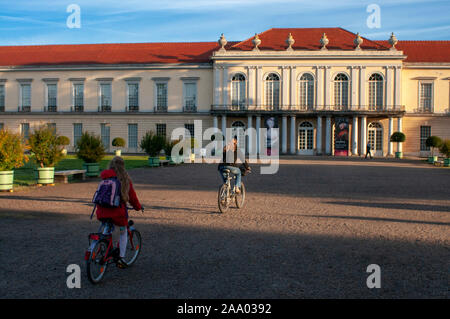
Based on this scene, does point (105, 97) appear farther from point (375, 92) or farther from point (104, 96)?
point (375, 92)

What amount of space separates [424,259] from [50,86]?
177 feet

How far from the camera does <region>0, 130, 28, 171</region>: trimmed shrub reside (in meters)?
14.0

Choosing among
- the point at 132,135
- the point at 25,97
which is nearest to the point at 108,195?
the point at 132,135

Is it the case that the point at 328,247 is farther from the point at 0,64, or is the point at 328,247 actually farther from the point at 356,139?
the point at 0,64

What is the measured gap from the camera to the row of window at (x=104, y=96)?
5312 centimetres

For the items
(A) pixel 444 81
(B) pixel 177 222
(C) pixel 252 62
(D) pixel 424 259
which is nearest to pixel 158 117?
(C) pixel 252 62

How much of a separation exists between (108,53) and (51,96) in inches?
323

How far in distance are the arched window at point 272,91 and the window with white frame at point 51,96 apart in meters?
24.1

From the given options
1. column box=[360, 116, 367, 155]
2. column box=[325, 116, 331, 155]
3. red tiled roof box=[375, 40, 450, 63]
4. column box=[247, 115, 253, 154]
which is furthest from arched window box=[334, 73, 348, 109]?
column box=[247, 115, 253, 154]

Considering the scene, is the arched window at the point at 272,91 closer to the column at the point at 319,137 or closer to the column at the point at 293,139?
the column at the point at 293,139

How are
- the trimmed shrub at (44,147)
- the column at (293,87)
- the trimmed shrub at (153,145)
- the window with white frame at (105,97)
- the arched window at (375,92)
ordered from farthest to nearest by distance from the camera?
1. the window with white frame at (105,97)
2. the column at (293,87)
3. the arched window at (375,92)
4. the trimmed shrub at (153,145)
5. the trimmed shrub at (44,147)

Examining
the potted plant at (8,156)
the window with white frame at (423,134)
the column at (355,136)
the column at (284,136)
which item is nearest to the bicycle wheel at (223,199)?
the potted plant at (8,156)

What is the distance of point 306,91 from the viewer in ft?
167

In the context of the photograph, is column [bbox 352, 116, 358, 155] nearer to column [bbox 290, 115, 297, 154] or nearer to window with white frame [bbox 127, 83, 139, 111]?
column [bbox 290, 115, 297, 154]
